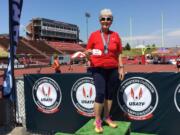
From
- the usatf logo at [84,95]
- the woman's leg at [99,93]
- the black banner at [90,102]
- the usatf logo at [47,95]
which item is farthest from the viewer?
the usatf logo at [47,95]

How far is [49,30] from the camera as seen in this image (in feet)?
357

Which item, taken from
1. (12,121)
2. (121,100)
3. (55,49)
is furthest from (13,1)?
(55,49)

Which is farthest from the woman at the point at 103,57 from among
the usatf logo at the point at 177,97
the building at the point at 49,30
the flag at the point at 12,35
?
the building at the point at 49,30

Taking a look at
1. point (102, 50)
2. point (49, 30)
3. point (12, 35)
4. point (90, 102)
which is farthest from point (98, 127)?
point (49, 30)

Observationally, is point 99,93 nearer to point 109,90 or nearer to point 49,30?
point 109,90

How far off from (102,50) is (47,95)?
2.19 meters

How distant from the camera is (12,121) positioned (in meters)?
7.82

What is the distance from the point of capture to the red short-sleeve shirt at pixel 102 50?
5.55 metres

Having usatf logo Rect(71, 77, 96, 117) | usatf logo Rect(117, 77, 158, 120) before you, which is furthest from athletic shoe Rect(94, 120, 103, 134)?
usatf logo Rect(71, 77, 96, 117)

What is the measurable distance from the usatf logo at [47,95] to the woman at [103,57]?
163 centimetres

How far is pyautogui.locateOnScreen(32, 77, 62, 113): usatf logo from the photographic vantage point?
709 cm

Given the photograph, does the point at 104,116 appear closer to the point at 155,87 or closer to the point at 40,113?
the point at 155,87

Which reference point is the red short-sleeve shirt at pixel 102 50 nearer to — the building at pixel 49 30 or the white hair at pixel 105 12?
the white hair at pixel 105 12

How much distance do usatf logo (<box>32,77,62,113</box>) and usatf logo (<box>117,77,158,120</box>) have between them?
4.54ft
